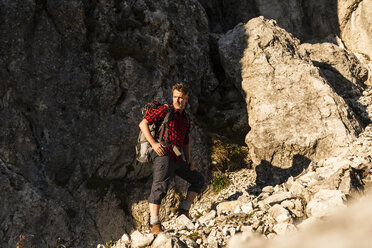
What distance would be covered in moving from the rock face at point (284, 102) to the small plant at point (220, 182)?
135cm

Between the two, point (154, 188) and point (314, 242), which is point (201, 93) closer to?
point (154, 188)

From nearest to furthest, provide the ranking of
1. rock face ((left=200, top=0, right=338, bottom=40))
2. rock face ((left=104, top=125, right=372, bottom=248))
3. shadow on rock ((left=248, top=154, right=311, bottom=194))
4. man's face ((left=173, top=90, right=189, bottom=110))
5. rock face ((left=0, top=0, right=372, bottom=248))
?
rock face ((left=104, top=125, right=372, bottom=248)) → man's face ((left=173, top=90, right=189, bottom=110)) → rock face ((left=0, top=0, right=372, bottom=248)) → shadow on rock ((left=248, top=154, right=311, bottom=194)) → rock face ((left=200, top=0, right=338, bottom=40))

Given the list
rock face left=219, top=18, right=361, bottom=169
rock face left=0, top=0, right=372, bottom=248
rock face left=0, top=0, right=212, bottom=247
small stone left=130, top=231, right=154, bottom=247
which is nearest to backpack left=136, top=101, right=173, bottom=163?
small stone left=130, top=231, right=154, bottom=247

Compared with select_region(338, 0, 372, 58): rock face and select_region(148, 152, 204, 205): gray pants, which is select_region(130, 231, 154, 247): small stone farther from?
select_region(338, 0, 372, 58): rock face

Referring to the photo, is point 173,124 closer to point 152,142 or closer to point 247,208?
point 152,142

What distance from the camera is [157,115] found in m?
7.49

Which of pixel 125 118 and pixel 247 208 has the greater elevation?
pixel 125 118

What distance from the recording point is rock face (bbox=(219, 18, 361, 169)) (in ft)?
36.3

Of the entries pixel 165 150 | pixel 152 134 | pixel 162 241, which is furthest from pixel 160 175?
pixel 162 241

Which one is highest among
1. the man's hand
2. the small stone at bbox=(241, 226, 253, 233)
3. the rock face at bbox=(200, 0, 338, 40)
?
the rock face at bbox=(200, 0, 338, 40)

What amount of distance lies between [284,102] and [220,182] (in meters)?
4.07

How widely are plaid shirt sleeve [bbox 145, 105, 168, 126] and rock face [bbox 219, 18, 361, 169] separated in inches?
212

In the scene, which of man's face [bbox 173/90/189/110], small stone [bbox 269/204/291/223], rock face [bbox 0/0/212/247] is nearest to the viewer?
small stone [bbox 269/204/291/223]

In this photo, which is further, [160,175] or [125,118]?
[125,118]
